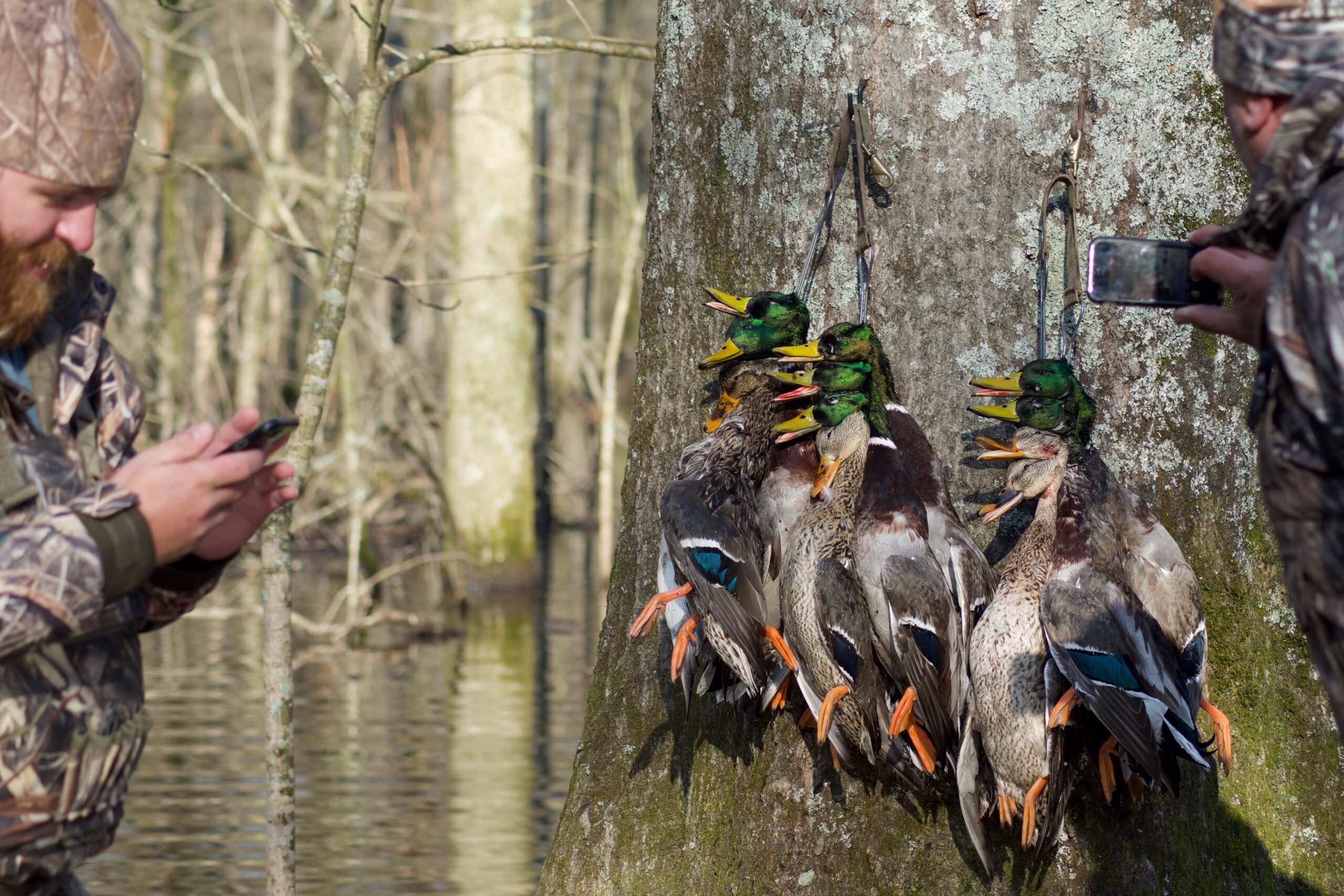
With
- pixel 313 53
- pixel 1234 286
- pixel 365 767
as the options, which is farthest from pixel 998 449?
pixel 365 767

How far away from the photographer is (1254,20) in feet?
7.10

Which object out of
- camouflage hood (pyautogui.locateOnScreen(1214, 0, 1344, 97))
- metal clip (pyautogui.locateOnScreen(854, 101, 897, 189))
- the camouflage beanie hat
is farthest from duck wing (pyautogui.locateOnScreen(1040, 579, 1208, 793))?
the camouflage beanie hat

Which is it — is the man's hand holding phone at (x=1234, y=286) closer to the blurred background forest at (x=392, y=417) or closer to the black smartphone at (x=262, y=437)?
the black smartphone at (x=262, y=437)

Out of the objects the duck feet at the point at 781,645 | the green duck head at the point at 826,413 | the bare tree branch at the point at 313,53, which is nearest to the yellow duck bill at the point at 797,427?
the green duck head at the point at 826,413

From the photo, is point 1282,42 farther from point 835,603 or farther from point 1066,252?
point 835,603

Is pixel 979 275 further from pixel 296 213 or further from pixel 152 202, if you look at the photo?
pixel 152 202

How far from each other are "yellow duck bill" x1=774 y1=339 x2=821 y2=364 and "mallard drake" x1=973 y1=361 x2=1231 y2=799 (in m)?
0.40

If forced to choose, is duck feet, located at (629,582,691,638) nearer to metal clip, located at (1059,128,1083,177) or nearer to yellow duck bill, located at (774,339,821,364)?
yellow duck bill, located at (774,339,821,364)

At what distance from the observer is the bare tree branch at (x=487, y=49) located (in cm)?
523

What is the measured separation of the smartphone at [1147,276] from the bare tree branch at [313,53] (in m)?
3.19

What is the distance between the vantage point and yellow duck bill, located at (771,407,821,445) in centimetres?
363

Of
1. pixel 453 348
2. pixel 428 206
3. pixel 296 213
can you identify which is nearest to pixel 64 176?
pixel 453 348

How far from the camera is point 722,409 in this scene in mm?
3904

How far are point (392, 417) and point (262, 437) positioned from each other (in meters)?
13.9
